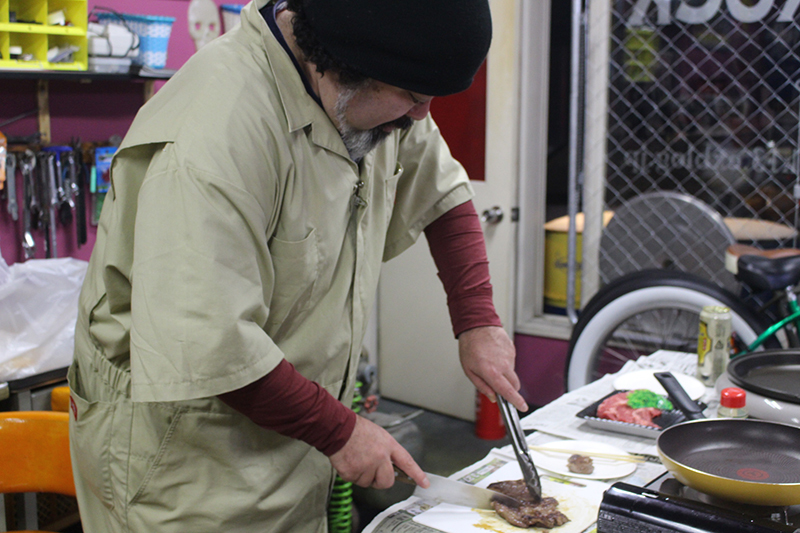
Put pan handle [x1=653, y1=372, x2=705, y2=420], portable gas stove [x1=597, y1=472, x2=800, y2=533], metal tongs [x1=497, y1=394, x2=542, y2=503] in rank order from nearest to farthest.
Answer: portable gas stove [x1=597, y1=472, x2=800, y2=533] < metal tongs [x1=497, y1=394, x2=542, y2=503] < pan handle [x1=653, y1=372, x2=705, y2=420]

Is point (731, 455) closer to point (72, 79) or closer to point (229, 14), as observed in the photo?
point (72, 79)

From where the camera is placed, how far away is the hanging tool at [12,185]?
251 centimetres

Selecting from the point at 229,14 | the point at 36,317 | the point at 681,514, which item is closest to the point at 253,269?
the point at 681,514

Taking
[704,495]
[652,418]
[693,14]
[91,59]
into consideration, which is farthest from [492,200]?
[704,495]

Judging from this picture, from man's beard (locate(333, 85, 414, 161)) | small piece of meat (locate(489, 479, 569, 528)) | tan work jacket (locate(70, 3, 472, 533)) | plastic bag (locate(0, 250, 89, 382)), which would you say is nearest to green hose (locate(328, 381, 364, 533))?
plastic bag (locate(0, 250, 89, 382))

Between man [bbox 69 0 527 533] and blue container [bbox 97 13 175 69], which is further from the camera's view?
blue container [bbox 97 13 175 69]

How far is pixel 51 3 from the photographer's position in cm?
249

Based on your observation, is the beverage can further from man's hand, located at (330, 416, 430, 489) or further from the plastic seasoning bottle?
man's hand, located at (330, 416, 430, 489)

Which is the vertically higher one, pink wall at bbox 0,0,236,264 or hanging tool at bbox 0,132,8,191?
pink wall at bbox 0,0,236,264

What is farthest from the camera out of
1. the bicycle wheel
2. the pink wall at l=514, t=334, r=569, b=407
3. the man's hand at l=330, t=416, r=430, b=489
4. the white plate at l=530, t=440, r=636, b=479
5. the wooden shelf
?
the pink wall at l=514, t=334, r=569, b=407

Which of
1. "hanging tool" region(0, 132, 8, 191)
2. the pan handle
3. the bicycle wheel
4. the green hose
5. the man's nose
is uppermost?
the man's nose

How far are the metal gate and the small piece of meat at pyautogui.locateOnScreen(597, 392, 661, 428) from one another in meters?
1.67

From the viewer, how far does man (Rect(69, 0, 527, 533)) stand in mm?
978

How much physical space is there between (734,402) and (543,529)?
50cm
